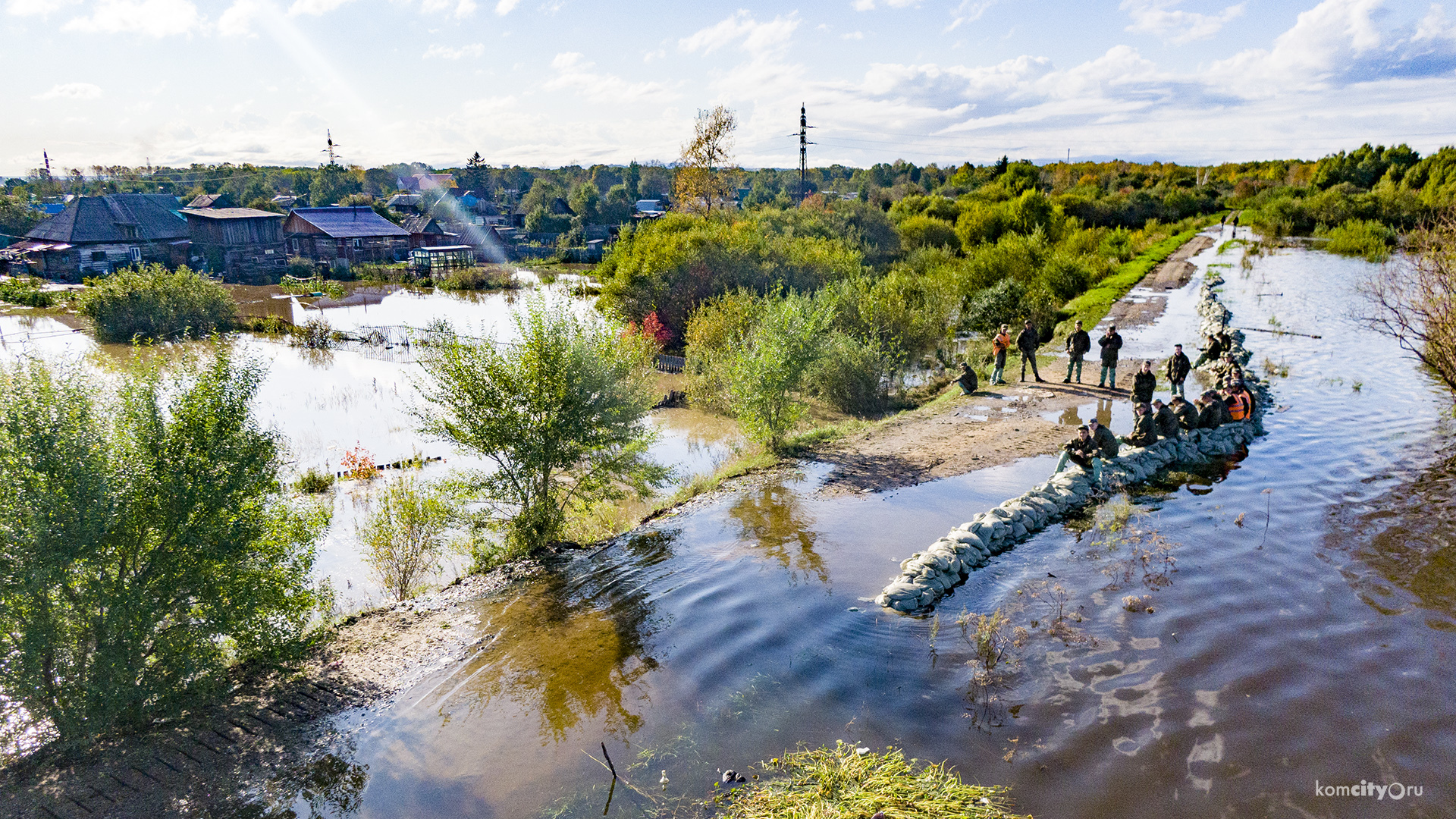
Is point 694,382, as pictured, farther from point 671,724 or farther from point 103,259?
point 103,259

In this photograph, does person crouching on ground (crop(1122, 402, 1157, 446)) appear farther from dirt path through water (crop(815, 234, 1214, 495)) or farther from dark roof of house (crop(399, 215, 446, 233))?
dark roof of house (crop(399, 215, 446, 233))

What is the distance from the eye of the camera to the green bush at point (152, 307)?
3403 centimetres

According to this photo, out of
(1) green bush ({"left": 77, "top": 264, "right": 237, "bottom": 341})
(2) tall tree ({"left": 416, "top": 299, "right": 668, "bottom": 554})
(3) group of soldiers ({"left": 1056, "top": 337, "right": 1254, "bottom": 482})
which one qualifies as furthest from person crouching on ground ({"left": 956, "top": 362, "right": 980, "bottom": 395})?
(1) green bush ({"left": 77, "top": 264, "right": 237, "bottom": 341})

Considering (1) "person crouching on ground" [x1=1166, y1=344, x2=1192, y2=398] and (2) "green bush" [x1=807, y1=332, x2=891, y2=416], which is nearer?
(1) "person crouching on ground" [x1=1166, y1=344, x2=1192, y2=398]

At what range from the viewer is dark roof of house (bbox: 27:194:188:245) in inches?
1948

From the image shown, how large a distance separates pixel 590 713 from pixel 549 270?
2329 inches

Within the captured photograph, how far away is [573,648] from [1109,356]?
16.4m

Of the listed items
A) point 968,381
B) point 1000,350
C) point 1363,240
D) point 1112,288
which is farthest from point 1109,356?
point 1363,240

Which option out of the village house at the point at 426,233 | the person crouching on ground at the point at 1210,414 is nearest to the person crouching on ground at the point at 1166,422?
the person crouching on ground at the point at 1210,414

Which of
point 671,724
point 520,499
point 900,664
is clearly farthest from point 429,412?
point 900,664

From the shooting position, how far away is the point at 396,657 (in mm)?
9859

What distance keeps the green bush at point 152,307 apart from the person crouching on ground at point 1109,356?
126 ft

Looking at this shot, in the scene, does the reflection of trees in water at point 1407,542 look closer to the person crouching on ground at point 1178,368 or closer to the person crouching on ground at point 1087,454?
the person crouching on ground at point 1087,454

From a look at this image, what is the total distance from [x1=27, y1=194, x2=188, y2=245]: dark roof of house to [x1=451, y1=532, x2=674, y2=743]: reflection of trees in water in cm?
5775
